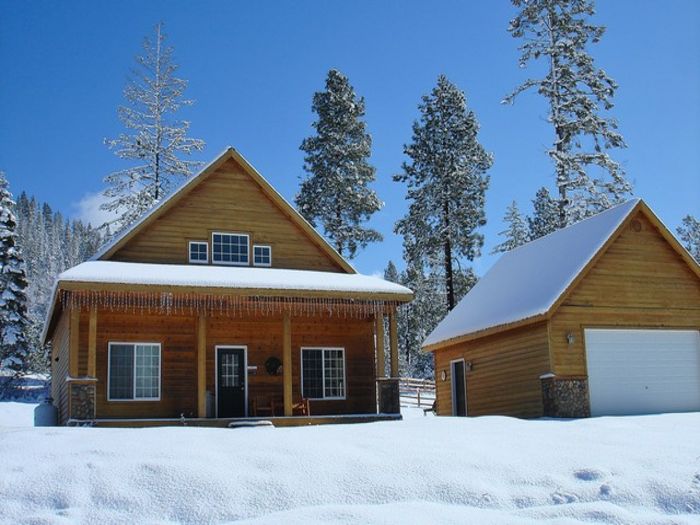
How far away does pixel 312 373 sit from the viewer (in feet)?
65.6

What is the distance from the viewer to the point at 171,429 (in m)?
12.2

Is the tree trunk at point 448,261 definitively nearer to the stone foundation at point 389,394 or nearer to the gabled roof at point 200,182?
the gabled roof at point 200,182

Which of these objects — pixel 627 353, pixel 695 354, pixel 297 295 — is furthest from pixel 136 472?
pixel 695 354

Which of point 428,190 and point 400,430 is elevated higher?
point 428,190

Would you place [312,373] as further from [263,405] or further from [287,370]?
[287,370]

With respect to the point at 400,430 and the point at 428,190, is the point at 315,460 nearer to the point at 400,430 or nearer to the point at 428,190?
the point at 400,430

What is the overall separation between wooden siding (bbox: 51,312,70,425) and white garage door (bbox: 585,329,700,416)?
1224 centimetres

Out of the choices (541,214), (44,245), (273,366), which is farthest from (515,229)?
(44,245)

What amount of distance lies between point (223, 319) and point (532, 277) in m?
8.24

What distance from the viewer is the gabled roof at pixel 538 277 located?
18984 millimetres

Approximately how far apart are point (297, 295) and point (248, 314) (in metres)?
2.11

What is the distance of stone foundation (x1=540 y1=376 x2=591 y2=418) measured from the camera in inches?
714

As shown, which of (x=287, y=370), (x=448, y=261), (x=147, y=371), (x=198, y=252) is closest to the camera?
(x=287, y=370)

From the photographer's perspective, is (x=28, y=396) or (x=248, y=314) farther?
(x=28, y=396)
